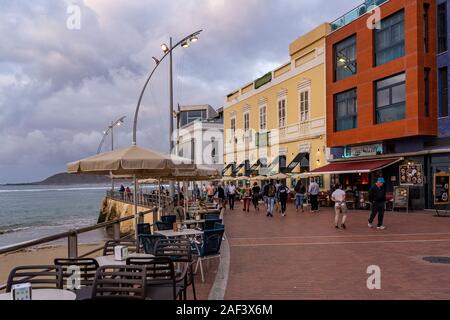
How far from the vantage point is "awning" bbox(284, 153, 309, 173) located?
32844 millimetres

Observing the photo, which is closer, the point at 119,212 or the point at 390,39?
the point at 390,39

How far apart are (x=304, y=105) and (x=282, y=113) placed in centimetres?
372

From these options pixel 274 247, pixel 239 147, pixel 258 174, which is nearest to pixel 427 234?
pixel 274 247

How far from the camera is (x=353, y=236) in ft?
46.2

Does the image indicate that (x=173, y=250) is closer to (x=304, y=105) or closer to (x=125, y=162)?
(x=125, y=162)

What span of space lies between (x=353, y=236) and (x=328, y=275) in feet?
19.3

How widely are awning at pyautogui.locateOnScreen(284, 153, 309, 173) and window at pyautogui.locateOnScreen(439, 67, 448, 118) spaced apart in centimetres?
1137

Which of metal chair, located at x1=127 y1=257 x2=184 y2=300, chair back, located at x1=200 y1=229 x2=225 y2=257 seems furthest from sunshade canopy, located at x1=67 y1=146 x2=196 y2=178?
metal chair, located at x1=127 y1=257 x2=184 y2=300

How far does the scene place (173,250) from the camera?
739cm

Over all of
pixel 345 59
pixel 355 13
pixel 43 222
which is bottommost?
pixel 43 222

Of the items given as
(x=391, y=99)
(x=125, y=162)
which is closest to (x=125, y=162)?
(x=125, y=162)

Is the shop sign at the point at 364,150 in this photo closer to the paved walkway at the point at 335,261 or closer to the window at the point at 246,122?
the paved walkway at the point at 335,261

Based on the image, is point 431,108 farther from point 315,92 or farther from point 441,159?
point 315,92

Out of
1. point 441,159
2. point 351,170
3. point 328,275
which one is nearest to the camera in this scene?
point 328,275
